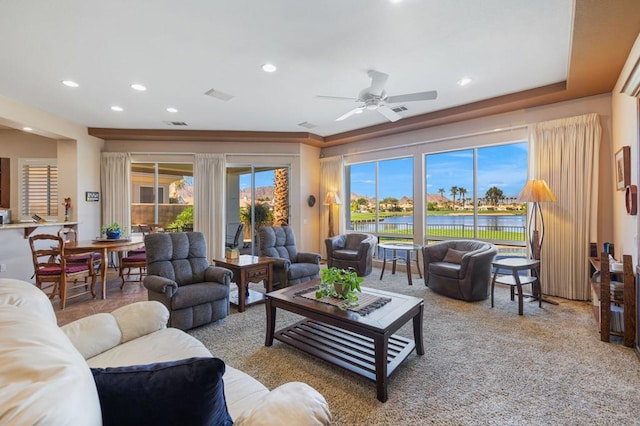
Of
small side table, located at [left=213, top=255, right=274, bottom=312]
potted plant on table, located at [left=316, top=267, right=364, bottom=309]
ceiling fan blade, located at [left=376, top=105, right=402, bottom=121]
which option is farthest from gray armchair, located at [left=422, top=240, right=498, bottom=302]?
small side table, located at [left=213, top=255, right=274, bottom=312]

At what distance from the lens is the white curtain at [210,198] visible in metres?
6.54

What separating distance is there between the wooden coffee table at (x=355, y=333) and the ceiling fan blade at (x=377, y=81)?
7.54 ft

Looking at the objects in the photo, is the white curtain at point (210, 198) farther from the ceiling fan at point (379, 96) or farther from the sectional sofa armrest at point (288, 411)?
the sectional sofa armrest at point (288, 411)

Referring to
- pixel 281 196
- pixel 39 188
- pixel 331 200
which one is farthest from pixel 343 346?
pixel 39 188

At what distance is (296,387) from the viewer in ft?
3.73

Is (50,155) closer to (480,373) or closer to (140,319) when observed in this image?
(140,319)

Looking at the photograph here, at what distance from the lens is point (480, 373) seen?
2.33 meters

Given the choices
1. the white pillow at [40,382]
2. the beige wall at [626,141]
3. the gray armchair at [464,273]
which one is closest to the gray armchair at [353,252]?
the gray armchair at [464,273]

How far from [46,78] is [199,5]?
280cm

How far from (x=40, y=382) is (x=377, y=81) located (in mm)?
3483

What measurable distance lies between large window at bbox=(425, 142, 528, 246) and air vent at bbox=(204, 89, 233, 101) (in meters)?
3.84

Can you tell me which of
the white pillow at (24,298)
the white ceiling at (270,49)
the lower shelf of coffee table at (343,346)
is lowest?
the lower shelf of coffee table at (343,346)

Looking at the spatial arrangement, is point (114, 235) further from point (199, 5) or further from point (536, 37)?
point (536, 37)

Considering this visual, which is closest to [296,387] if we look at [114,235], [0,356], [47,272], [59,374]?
[59,374]
